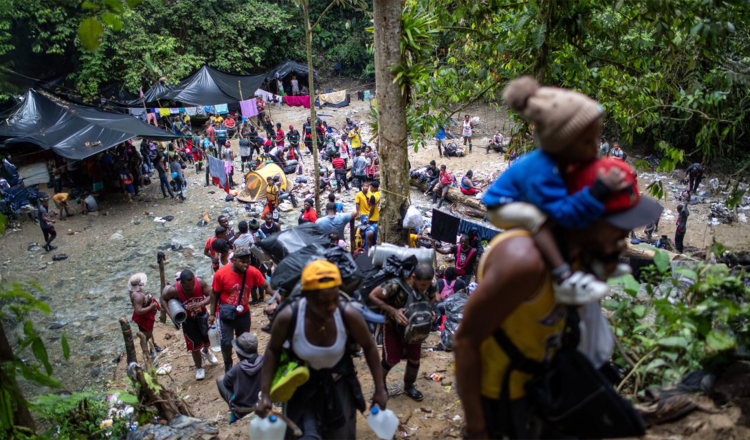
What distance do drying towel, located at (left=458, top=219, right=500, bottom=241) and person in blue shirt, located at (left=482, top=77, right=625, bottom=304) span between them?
8823 mm

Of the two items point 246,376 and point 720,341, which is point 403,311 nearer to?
point 246,376

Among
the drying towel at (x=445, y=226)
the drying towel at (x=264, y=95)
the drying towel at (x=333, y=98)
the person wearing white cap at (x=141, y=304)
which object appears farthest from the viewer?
the drying towel at (x=333, y=98)

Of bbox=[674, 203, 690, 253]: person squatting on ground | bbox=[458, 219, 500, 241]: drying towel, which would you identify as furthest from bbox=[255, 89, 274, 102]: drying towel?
bbox=[674, 203, 690, 253]: person squatting on ground

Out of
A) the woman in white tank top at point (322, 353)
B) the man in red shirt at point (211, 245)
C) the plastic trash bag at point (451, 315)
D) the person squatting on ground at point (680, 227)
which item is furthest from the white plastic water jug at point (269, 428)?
the person squatting on ground at point (680, 227)

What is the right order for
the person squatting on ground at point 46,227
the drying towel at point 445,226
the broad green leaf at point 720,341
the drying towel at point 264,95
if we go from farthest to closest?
1. the drying towel at point 264,95
2. the person squatting on ground at point 46,227
3. the drying towel at point 445,226
4. the broad green leaf at point 720,341

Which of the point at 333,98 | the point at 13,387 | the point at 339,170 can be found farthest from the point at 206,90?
the point at 13,387

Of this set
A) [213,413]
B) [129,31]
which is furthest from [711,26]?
[129,31]

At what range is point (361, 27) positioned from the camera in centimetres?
3197

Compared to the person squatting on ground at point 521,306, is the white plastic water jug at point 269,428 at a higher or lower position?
lower

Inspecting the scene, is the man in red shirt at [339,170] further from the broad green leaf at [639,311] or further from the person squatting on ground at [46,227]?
the broad green leaf at [639,311]

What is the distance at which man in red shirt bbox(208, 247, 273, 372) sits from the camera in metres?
5.81

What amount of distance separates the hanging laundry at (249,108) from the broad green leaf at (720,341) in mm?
23038

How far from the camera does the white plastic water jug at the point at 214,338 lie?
6.88 m

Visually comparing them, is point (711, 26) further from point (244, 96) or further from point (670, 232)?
point (244, 96)
